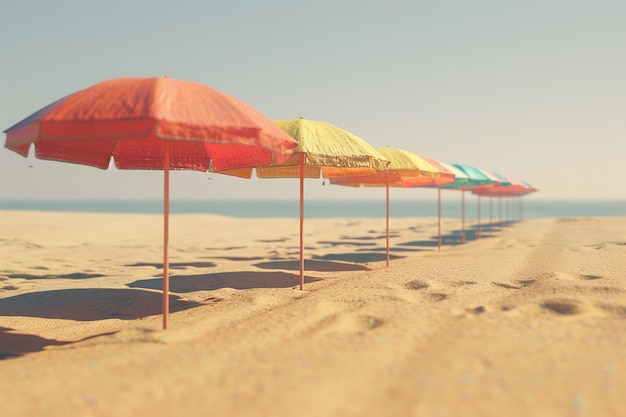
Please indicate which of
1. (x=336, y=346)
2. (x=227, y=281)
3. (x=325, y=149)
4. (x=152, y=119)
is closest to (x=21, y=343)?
(x=152, y=119)

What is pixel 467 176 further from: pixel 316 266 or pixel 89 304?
pixel 89 304

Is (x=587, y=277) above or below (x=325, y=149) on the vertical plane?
below

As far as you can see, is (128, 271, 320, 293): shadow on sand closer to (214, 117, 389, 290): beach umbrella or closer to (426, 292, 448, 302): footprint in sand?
(214, 117, 389, 290): beach umbrella

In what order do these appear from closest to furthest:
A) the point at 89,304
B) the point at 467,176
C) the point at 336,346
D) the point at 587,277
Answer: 1. the point at 336,346
2. the point at 587,277
3. the point at 89,304
4. the point at 467,176

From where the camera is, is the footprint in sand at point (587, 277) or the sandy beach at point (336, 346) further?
the footprint in sand at point (587, 277)

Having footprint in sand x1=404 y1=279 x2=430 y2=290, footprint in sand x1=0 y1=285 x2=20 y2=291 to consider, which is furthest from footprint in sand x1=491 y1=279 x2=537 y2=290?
footprint in sand x1=0 y1=285 x2=20 y2=291

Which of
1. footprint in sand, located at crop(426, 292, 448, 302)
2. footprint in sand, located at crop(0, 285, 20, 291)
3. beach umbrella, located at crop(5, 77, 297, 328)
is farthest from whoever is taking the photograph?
footprint in sand, located at crop(0, 285, 20, 291)

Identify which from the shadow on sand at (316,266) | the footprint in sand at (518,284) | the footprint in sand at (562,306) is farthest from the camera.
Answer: the shadow on sand at (316,266)

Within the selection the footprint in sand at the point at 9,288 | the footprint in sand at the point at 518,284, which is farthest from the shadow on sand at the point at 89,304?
the footprint in sand at the point at 518,284

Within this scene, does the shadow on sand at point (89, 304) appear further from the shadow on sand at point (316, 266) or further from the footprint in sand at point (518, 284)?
the footprint in sand at point (518, 284)

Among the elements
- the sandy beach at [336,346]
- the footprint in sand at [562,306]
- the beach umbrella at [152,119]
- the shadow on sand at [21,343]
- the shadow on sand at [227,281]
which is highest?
the beach umbrella at [152,119]

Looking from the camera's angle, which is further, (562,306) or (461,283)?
(461,283)

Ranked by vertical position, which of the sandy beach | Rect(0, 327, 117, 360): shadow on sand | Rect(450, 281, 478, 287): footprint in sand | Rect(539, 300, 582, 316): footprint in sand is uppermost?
Rect(539, 300, 582, 316): footprint in sand

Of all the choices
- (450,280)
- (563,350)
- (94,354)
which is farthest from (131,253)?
(563,350)
